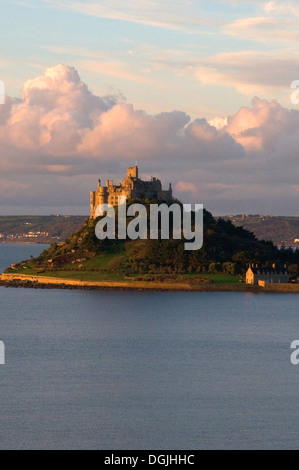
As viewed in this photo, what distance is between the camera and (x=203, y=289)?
431 feet

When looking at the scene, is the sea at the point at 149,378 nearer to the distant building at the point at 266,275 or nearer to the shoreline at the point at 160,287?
the shoreline at the point at 160,287

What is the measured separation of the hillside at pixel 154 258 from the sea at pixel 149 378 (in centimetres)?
2734

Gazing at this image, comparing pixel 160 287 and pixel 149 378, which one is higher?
pixel 160 287

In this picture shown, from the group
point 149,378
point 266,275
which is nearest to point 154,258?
A: point 266,275

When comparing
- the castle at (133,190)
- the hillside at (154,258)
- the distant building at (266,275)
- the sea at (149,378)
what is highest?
the castle at (133,190)

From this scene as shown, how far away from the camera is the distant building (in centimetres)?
13375

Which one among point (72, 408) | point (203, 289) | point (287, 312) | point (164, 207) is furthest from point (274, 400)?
point (164, 207)

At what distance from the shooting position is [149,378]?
214ft

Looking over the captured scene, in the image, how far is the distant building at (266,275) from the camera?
134 metres

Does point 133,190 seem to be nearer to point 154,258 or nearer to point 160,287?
point 154,258

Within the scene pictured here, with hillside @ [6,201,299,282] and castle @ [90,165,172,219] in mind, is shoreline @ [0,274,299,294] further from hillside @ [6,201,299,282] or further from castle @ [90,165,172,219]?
castle @ [90,165,172,219]

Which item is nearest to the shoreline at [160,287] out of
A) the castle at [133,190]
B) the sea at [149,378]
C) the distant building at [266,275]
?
the distant building at [266,275]

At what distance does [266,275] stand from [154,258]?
1703 centimetres

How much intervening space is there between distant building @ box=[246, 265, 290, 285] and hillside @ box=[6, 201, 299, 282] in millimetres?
1799
